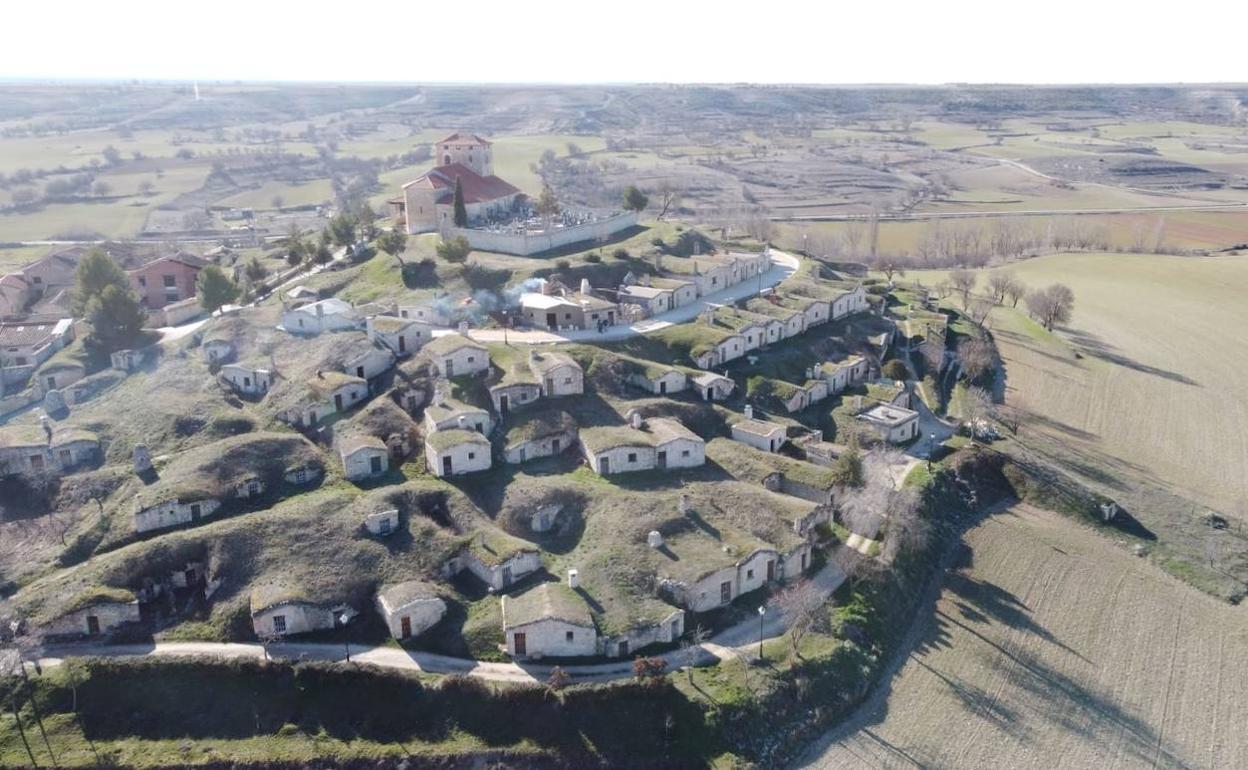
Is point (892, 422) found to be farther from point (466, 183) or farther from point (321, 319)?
point (466, 183)

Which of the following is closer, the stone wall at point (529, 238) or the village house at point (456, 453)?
the village house at point (456, 453)

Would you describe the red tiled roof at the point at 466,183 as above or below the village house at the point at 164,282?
above

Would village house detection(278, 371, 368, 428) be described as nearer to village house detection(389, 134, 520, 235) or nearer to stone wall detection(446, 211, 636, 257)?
stone wall detection(446, 211, 636, 257)

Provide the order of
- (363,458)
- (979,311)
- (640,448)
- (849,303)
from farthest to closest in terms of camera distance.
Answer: (979,311), (849,303), (640,448), (363,458)

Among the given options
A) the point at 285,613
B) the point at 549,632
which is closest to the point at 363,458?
the point at 285,613

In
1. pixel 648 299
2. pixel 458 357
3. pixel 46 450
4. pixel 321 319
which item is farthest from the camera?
pixel 648 299

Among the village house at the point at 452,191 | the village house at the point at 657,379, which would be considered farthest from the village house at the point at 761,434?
the village house at the point at 452,191

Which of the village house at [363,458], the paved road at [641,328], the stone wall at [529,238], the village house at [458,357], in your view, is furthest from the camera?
the stone wall at [529,238]

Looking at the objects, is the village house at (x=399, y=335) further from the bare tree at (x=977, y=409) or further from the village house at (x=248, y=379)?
the bare tree at (x=977, y=409)

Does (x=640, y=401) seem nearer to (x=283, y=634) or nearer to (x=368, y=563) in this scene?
(x=368, y=563)
